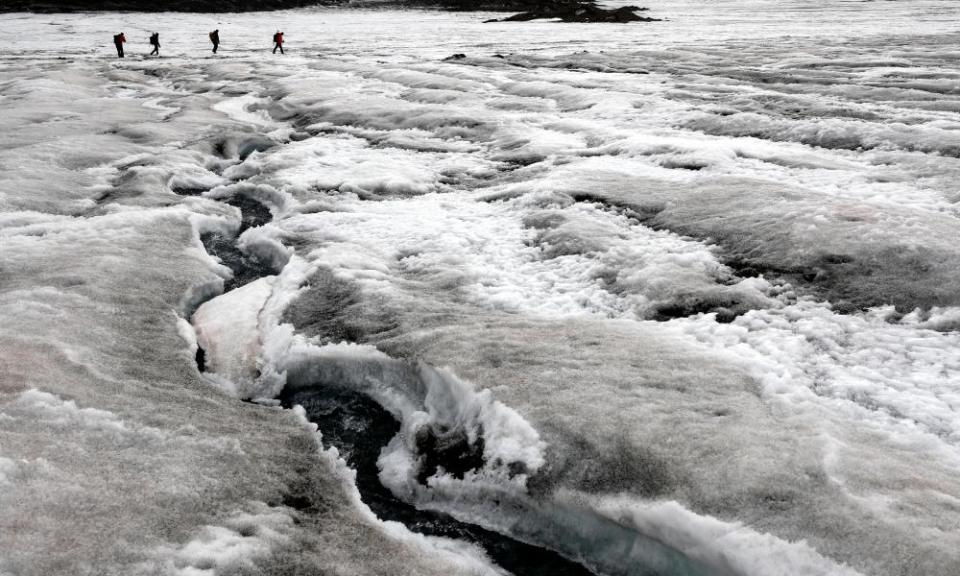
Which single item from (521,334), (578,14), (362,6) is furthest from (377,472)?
(362,6)

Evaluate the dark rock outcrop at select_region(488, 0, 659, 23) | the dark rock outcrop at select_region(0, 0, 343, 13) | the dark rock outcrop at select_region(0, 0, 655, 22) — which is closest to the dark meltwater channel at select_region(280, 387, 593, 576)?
the dark rock outcrop at select_region(488, 0, 659, 23)

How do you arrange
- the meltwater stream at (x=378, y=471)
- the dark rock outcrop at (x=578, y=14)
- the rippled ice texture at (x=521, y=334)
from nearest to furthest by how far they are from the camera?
the rippled ice texture at (x=521, y=334) → the meltwater stream at (x=378, y=471) → the dark rock outcrop at (x=578, y=14)

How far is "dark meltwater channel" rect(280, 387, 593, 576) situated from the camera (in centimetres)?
293

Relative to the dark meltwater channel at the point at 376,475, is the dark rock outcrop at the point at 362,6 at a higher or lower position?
higher

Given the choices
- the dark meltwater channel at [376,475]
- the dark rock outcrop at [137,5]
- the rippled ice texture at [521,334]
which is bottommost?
the dark meltwater channel at [376,475]

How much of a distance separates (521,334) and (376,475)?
54.4 inches

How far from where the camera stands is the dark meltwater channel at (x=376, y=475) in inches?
115

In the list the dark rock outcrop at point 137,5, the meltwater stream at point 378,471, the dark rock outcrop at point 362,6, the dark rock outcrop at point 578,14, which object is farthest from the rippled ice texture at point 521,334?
the dark rock outcrop at point 137,5

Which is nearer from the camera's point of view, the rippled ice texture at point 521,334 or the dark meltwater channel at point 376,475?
the rippled ice texture at point 521,334

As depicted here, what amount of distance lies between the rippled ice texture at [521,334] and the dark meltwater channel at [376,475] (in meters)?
0.09

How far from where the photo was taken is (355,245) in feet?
20.2

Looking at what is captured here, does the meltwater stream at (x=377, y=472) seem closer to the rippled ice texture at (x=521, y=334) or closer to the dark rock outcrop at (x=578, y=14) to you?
the rippled ice texture at (x=521, y=334)

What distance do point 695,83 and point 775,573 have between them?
14.7 meters

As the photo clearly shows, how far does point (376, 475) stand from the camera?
351cm
